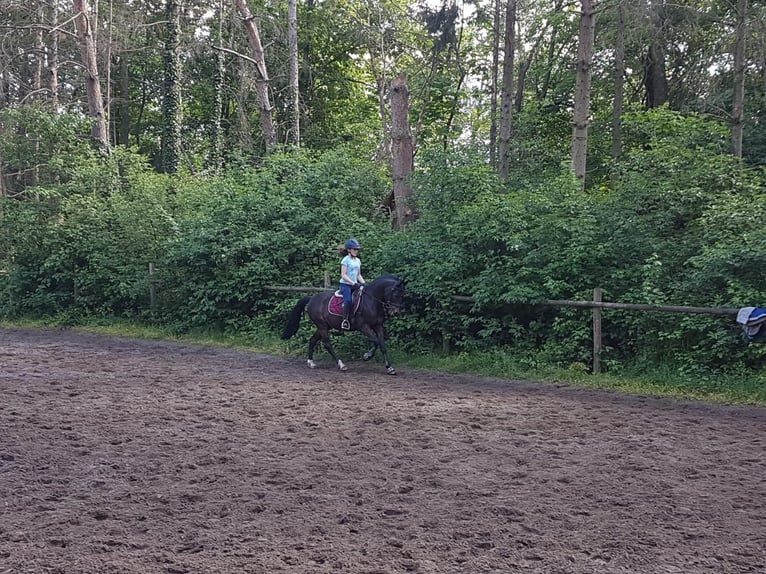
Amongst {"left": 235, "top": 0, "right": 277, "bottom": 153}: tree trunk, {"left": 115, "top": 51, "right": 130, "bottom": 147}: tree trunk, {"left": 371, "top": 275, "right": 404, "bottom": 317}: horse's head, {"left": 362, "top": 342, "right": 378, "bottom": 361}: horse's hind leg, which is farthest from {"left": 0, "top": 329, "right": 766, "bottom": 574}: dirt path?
{"left": 115, "top": 51, "right": 130, "bottom": 147}: tree trunk

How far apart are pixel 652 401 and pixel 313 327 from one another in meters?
6.50

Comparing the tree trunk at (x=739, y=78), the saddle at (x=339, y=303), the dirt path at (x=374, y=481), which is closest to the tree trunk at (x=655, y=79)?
the tree trunk at (x=739, y=78)

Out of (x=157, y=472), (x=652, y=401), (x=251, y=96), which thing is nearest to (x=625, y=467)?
(x=652, y=401)

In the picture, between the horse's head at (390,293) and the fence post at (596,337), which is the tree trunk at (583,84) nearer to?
the fence post at (596,337)

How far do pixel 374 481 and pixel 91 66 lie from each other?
67.3 feet

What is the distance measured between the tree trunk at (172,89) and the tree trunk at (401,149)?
37.4ft

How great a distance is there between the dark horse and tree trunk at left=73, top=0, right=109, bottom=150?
41.6ft

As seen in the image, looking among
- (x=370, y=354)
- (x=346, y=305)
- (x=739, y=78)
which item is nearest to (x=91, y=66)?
(x=346, y=305)

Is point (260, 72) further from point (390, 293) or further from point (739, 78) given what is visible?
point (739, 78)

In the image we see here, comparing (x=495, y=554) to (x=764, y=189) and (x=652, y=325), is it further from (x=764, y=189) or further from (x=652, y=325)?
(x=764, y=189)

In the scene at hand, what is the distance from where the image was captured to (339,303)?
11250 mm

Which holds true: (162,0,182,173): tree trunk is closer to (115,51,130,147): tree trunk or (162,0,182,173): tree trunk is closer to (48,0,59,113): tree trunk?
(48,0,59,113): tree trunk

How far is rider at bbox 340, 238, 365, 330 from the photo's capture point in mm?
10945

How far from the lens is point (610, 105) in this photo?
2302cm
